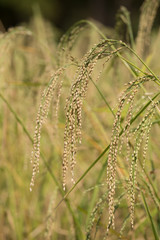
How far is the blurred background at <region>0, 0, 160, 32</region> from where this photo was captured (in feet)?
57.5

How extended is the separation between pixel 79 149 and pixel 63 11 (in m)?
19.3

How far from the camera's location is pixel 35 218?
6.57 ft

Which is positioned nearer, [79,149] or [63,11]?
[79,149]

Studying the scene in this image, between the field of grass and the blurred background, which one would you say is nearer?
the field of grass

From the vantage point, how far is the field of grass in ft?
3.26

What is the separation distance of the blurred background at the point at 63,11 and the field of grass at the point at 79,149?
14.2 m

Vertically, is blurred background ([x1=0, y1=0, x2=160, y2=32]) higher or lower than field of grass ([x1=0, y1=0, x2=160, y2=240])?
higher

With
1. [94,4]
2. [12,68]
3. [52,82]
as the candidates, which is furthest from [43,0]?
[52,82]

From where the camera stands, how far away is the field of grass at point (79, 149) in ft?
3.26

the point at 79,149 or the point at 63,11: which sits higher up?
the point at 63,11

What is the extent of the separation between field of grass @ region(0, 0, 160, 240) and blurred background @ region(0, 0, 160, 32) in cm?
1422

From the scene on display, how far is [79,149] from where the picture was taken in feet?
6.65

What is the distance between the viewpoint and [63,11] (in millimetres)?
20531

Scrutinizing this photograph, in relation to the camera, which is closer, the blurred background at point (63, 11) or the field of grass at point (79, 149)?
the field of grass at point (79, 149)
